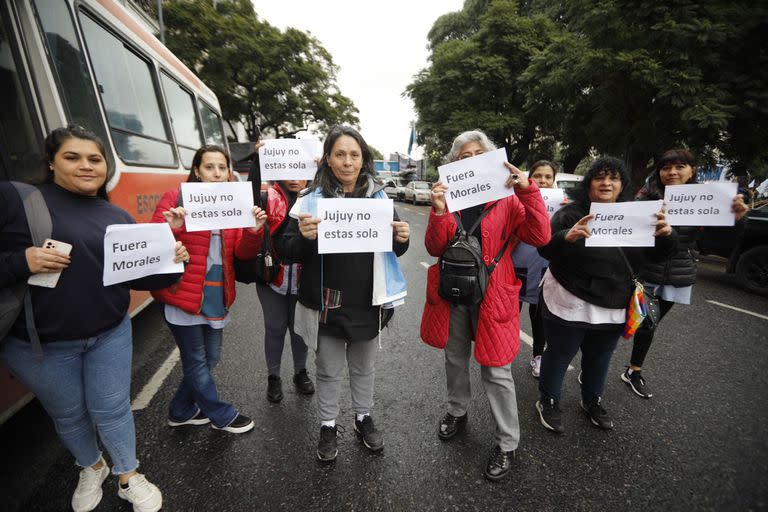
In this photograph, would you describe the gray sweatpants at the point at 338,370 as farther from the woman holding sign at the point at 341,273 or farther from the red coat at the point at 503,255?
the red coat at the point at 503,255

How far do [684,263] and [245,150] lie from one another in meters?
9.63

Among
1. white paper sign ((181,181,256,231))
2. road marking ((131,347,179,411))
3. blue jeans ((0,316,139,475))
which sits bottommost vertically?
road marking ((131,347,179,411))

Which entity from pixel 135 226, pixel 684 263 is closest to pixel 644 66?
pixel 684 263

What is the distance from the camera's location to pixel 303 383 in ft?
9.63

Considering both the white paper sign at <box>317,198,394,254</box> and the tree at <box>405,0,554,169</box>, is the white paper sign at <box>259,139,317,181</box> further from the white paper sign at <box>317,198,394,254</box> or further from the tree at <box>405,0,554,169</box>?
the tree at <box>405,0,554,169</box>

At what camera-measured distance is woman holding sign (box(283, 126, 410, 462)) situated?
1.94m

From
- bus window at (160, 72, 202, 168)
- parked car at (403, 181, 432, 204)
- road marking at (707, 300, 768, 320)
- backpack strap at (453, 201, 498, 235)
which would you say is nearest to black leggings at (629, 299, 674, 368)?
backpack strap at (453, 201, 498, 235)

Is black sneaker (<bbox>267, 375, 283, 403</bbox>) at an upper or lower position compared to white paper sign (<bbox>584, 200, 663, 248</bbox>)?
lower

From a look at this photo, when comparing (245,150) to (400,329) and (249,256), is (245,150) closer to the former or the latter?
(400,329)

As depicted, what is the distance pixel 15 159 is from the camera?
220 centimetres

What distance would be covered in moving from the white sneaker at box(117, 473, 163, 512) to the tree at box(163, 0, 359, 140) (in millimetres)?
13719

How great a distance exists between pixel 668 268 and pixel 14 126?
177 inches

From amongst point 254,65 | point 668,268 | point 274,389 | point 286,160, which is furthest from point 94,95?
point 254,65

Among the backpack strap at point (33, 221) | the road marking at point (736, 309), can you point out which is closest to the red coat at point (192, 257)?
the backpack strap at point (33, 221)
